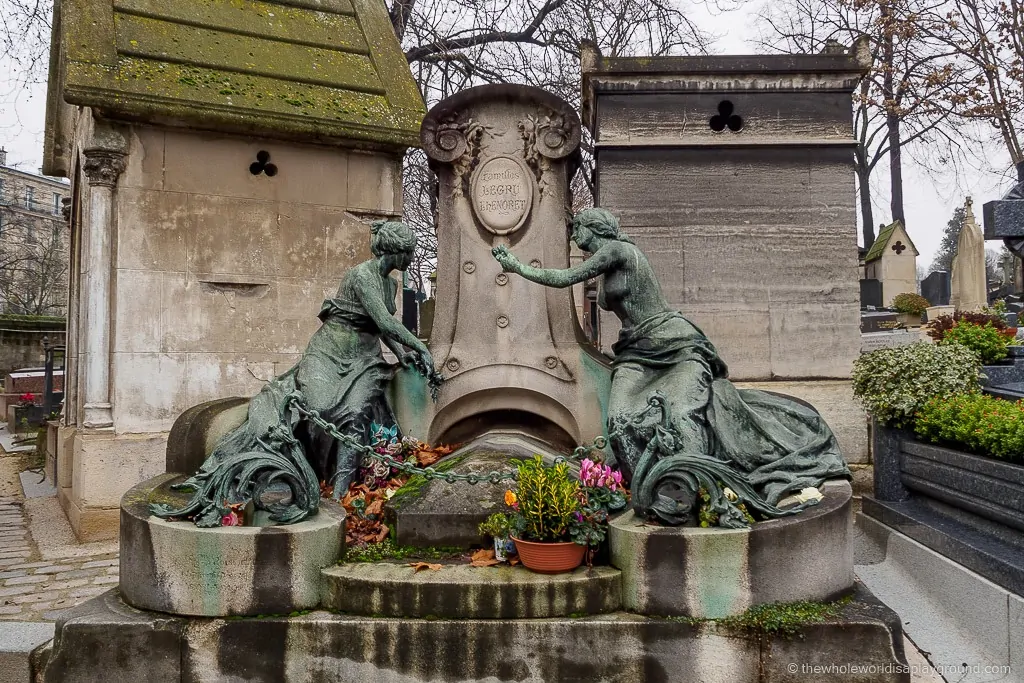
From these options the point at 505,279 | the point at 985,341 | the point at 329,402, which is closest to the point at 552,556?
the point at 329,402

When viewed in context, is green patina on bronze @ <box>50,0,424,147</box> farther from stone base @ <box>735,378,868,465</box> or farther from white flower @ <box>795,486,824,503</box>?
white flower @ <box>795,486,824,503</box>

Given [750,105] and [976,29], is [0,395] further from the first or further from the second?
[976,29]

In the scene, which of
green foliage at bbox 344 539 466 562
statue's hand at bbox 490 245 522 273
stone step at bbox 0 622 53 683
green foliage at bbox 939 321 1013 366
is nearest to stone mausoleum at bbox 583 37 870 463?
green foliage at bbox 939 321 1013 366

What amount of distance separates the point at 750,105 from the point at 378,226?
174 inches

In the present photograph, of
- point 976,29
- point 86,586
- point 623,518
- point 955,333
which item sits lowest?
point 86,586

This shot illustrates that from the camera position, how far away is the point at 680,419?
12.8 feet

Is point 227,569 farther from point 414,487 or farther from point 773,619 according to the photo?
point 773,619

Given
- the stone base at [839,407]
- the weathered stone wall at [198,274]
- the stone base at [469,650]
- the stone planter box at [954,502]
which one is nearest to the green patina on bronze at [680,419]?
the stone base at [469,650]

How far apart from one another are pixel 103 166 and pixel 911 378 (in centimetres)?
726

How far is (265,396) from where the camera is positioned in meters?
4.36

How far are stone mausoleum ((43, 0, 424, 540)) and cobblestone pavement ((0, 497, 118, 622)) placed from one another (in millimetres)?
570

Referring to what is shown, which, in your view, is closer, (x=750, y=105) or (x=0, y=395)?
(x=750, y=105)

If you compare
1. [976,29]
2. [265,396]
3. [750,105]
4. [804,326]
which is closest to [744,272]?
[804,326]

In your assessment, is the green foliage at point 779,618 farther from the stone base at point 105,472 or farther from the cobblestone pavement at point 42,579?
the stone base at point 105,472
